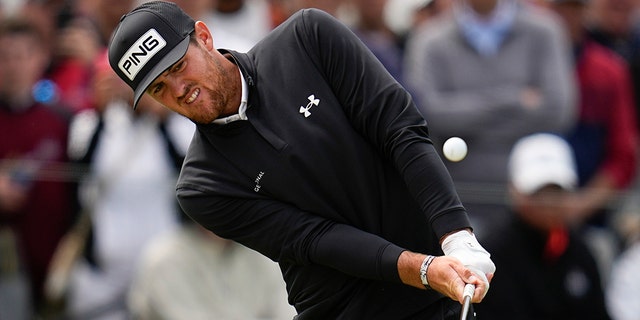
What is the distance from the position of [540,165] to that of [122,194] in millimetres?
2467

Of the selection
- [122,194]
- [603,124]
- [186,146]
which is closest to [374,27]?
[603,124]

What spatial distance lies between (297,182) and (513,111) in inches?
141

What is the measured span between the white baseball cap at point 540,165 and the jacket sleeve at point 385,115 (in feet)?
9.19

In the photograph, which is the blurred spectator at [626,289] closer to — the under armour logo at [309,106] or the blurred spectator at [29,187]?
the blurred spectator at [29,187]

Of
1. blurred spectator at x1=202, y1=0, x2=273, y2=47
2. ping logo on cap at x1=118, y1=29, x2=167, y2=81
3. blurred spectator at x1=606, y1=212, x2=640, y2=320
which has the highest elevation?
ping logo on cap at x1=118, y1=29, x2=167, y2=81

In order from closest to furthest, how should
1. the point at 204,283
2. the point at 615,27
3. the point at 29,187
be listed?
the point at 204,283
the point at 29,187
the point at 615,27

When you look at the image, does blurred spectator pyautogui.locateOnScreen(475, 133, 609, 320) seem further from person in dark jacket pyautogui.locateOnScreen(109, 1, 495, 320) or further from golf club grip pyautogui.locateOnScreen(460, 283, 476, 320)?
golf club grip pyautogui.locateOnScreen(460, 283, 476, 320)

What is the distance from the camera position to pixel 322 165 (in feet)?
13.9

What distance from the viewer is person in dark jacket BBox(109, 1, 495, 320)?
161 inches

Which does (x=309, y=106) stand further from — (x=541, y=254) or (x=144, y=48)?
(x=541, y=254)

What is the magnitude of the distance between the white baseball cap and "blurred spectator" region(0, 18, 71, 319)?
106 inches

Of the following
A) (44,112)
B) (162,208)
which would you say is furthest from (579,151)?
(44,112)

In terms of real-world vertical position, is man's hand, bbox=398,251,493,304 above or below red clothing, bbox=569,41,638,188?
above

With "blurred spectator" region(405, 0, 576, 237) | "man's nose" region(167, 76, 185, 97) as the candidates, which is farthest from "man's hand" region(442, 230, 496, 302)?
"blurred spectator" region(405, 0, 576, 237)
